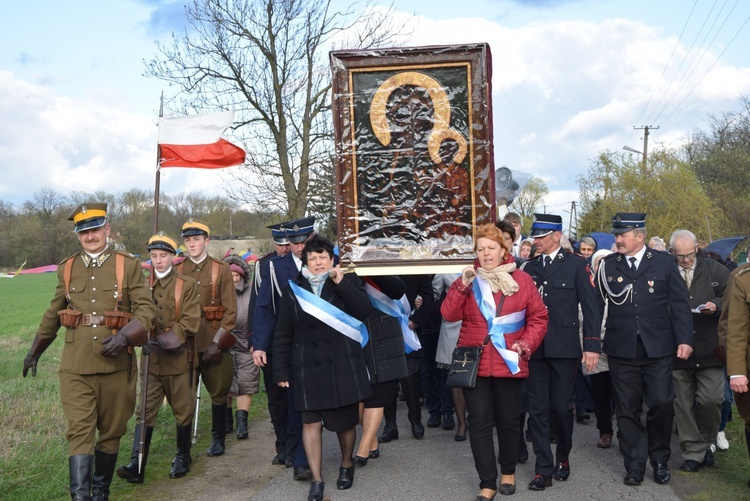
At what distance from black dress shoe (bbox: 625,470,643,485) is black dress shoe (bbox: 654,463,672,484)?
165 mm

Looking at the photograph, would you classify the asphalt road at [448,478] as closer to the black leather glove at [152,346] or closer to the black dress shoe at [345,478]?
the black dress shoe at [345,478]

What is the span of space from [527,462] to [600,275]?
1768 millimetres

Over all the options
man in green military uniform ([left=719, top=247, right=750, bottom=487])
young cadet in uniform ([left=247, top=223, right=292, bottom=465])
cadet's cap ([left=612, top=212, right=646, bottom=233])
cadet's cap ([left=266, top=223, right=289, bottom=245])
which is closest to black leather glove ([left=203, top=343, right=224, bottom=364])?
young cadet in uniform ([left=247, top=223, right=292, bottom=465])

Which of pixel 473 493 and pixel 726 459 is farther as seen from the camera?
pixel 726 459

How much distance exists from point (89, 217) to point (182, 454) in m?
2.29

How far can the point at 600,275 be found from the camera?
711 centimetres

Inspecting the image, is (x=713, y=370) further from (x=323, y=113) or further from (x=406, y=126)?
(x=323, y=113)

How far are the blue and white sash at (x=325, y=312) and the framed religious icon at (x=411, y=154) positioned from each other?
366 millimetres

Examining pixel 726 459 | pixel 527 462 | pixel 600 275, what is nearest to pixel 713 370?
pixel 726 459

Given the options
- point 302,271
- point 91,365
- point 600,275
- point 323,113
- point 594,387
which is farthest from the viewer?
point 323,113

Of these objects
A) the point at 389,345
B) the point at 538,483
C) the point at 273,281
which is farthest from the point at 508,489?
the point at 273,281

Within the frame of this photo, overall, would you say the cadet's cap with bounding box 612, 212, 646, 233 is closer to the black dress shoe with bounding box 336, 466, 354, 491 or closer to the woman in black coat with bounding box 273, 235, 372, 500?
the woman in black coat with bounding box 273, 235, 372, 500

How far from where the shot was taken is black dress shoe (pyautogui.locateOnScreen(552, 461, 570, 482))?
6.70 metres

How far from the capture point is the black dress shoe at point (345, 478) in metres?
6.62
